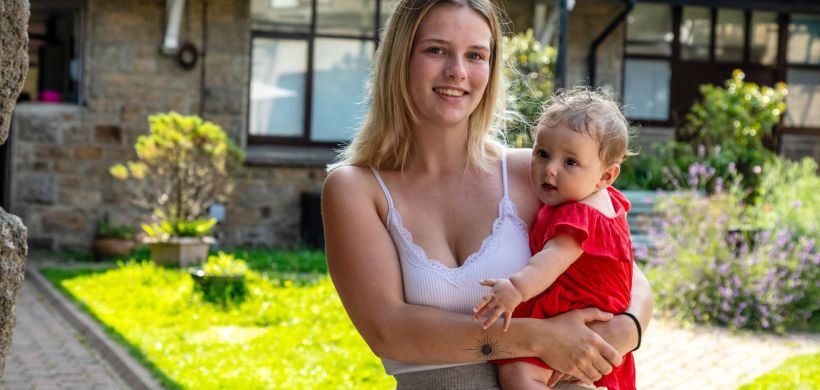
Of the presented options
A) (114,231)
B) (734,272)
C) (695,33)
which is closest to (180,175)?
(114,231)

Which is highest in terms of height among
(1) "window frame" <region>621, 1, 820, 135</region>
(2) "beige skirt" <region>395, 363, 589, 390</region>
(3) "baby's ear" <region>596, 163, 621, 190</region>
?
(1) "window frame" <region>621, 1, 820, 135</region>

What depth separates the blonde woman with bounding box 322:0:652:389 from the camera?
248cm

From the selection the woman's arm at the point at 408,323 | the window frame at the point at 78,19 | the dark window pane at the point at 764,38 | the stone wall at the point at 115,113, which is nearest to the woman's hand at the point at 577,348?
the woman's arm at the point at 408,323

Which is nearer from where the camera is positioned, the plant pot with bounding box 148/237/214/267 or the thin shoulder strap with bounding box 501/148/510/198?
the thin shoulder strap with bounding box 501/148/510/198

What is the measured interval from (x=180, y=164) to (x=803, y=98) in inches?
355

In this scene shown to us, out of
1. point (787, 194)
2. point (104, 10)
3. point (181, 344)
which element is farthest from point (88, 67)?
point (787, 194)

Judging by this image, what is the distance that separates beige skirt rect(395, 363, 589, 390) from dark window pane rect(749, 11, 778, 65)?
13.9 metres

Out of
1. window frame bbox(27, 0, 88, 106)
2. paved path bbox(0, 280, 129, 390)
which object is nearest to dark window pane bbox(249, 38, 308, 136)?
window frame bbox(27, 0, 88, 106)

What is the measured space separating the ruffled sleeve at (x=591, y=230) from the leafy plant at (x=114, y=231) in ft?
33.7

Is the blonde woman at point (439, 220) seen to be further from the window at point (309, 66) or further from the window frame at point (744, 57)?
the window frame at point (744, 57)

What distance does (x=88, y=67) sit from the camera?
13000 mm

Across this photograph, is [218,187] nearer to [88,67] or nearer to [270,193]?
[270,193]

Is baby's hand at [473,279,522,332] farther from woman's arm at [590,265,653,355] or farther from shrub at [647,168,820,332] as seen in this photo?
shrub at [647,168,820,332]

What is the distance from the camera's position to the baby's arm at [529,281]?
240 cm
